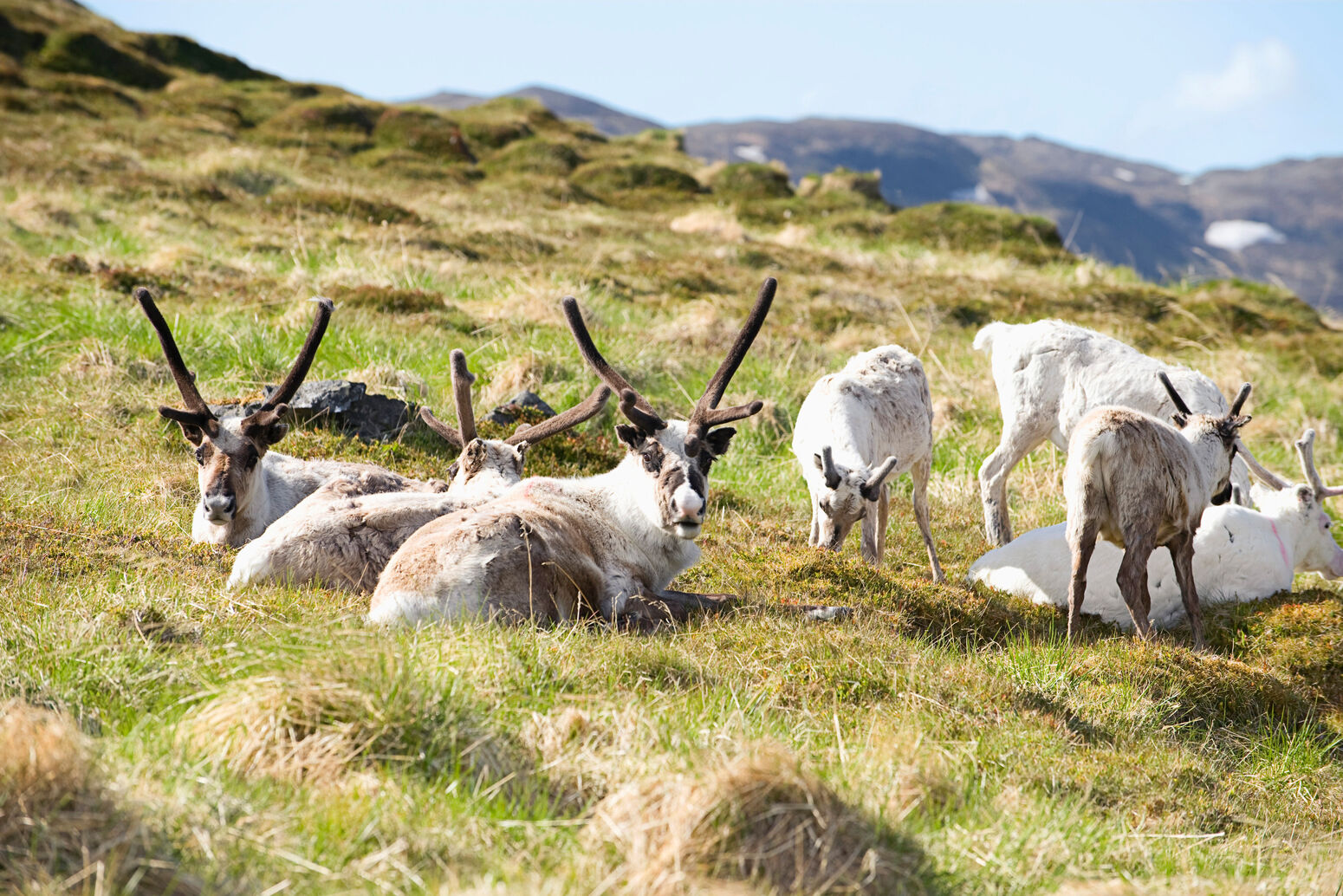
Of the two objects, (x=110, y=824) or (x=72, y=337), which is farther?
(x=72, y=337)

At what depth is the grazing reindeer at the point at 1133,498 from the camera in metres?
7.05

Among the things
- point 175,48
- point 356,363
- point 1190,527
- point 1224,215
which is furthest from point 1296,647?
point 1224,215

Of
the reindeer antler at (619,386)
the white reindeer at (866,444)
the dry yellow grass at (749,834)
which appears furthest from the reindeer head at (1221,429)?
the dry yellow grass at (749,834)

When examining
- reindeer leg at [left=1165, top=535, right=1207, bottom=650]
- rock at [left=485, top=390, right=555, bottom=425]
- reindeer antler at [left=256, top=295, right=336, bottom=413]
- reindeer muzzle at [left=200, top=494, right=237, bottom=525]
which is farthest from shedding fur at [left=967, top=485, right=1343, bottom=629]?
reindeer muzzle at [left=200, top=494, right=237, bottom=525]

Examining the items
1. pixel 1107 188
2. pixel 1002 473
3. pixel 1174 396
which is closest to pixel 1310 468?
pixel 1174 396

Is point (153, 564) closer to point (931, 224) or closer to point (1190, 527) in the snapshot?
point (1190, 527)

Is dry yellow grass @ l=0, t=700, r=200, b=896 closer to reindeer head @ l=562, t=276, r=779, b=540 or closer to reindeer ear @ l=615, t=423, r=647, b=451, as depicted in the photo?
reindeer head @ l=562, t=276, r=779, b=540

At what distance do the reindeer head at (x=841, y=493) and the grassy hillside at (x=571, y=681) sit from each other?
0.26 m

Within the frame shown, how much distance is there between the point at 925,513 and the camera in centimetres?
913

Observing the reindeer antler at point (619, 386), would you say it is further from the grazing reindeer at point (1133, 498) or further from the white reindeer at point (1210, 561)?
the white reindeer at point (1210, 561)

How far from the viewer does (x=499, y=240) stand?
71.8 feet

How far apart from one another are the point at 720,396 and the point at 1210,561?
437 cm

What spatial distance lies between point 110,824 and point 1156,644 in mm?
6062

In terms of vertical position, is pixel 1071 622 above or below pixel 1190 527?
below
